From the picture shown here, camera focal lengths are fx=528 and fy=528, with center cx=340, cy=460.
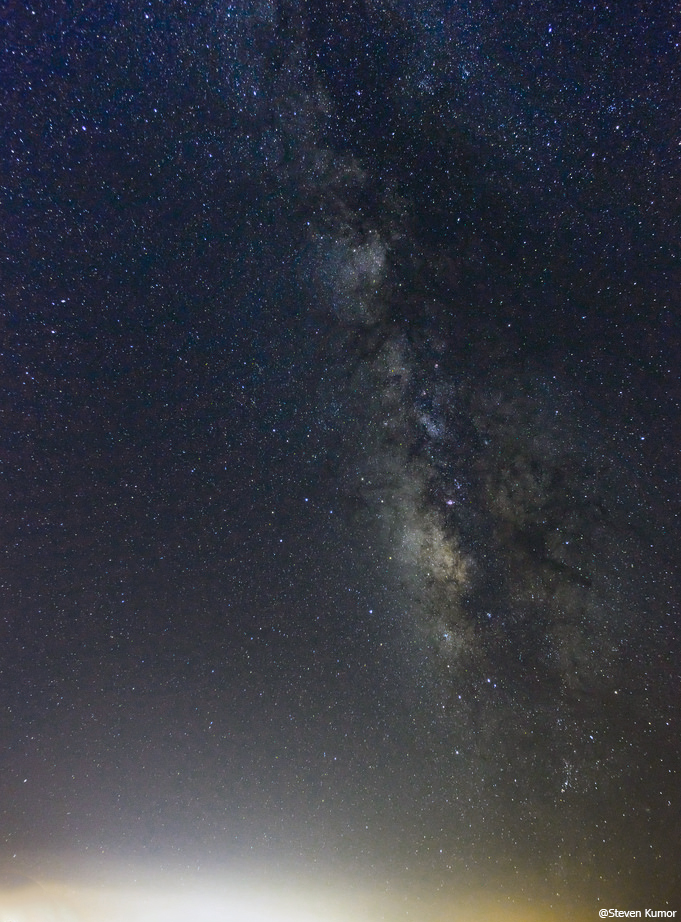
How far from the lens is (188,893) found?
5.98 meters

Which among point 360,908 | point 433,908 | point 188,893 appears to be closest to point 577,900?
point 433,908

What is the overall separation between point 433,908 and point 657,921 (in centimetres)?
195

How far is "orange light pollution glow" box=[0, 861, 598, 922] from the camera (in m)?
4.95

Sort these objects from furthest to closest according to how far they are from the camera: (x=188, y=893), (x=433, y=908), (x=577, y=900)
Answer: (x=188, y=893) → (x=433, y=908) → (x=577, y=900)

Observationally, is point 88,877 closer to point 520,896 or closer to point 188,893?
point 188,893

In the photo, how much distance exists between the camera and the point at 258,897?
18.7 ft

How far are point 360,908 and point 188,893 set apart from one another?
202 cm

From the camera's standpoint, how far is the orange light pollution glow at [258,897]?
4.95 metres

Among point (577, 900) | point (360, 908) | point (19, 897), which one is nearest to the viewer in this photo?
point (577, 900)

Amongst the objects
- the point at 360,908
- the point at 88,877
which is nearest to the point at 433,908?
the point at 360,908

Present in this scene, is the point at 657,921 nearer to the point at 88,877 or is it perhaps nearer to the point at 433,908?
the point at 433,908

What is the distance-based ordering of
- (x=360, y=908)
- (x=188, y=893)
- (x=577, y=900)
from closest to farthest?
(x=577, y=900) < (x=360, y=908) < (x=188, y=893)

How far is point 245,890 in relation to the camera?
18.5 feet

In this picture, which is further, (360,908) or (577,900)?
(360,908)
